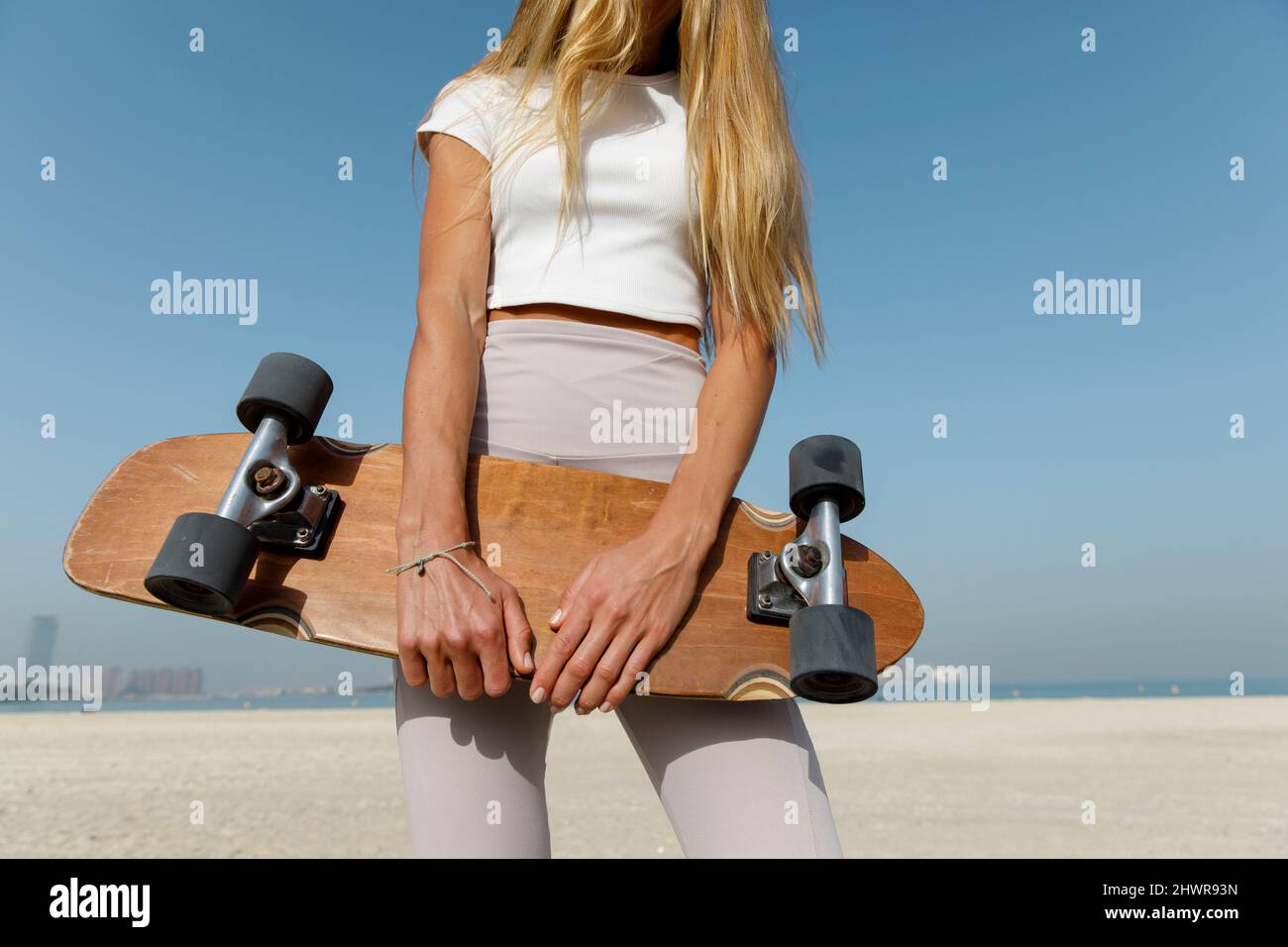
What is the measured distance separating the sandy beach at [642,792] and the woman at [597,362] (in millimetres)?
5692

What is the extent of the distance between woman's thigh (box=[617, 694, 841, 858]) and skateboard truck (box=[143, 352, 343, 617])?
0.65 metres

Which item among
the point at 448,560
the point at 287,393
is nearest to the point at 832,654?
the point at 448,560

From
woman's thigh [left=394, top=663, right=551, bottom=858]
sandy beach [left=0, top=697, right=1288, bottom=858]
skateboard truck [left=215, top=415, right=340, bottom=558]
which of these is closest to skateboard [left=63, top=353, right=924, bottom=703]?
skateboard truck [left=215, top=415, right=340, bottom=558]

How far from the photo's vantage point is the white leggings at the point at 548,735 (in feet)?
3.95

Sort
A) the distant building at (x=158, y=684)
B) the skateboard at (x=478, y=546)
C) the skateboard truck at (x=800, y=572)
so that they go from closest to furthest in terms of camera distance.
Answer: the skateboard at (x=478, y=546) → the skateboard truck at (x=800, y=572) → the distant building at (x=158, y=684)

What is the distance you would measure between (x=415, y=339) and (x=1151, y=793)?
35.8 feet

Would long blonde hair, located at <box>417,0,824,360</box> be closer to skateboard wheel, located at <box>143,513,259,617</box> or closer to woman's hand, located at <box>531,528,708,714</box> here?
woman's hand, located at <box>531,528,708,714</box>

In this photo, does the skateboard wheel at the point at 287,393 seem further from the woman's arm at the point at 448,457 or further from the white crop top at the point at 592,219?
the white crop top at the point at 592,219

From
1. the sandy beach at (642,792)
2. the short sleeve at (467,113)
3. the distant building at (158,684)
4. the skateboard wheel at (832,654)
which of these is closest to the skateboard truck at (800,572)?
the skateboard wheel at (832,654)

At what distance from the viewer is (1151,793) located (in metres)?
9.48

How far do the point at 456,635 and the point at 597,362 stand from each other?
56 centimetres

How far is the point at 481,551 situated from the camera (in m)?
1.44
